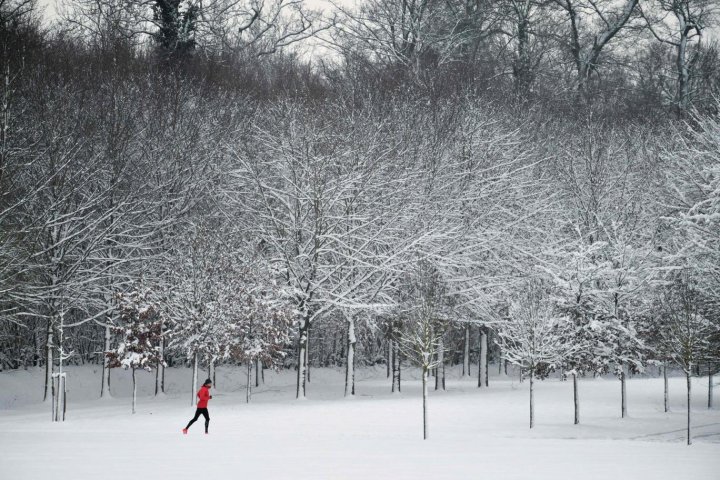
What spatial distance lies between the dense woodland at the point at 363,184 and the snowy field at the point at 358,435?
1.93m

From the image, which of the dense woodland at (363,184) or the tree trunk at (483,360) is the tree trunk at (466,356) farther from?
the tree trunk at (483,360)

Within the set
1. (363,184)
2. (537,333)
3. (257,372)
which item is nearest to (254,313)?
(363,184)

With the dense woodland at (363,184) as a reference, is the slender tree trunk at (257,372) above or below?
below

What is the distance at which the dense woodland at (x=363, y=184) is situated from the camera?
30.1 meters

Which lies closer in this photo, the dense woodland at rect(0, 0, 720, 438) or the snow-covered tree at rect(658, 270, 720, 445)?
the snow-covered tree at rect(658, 270, 720, 445)

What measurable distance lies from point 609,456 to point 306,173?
19.5m

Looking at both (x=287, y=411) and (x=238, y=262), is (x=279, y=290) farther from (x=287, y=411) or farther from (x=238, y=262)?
(x=287, y=411)

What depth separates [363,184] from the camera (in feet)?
116

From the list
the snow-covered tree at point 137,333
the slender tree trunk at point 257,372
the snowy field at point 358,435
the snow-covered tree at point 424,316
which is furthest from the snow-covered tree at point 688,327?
the slender tree trunk at point 257,372

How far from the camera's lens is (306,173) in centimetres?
3481

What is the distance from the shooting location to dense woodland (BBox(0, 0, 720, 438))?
1184 inches

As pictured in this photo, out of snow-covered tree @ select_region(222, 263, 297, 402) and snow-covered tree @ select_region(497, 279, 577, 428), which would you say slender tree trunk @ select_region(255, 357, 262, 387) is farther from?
snow-covered tree @ select_region(497, 279, 577, 428)

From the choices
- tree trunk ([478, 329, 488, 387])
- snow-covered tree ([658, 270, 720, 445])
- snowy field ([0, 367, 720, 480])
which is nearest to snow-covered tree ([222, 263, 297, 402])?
snowy field ([0, 367, 720, 480])

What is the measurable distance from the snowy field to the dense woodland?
76.0 inches
